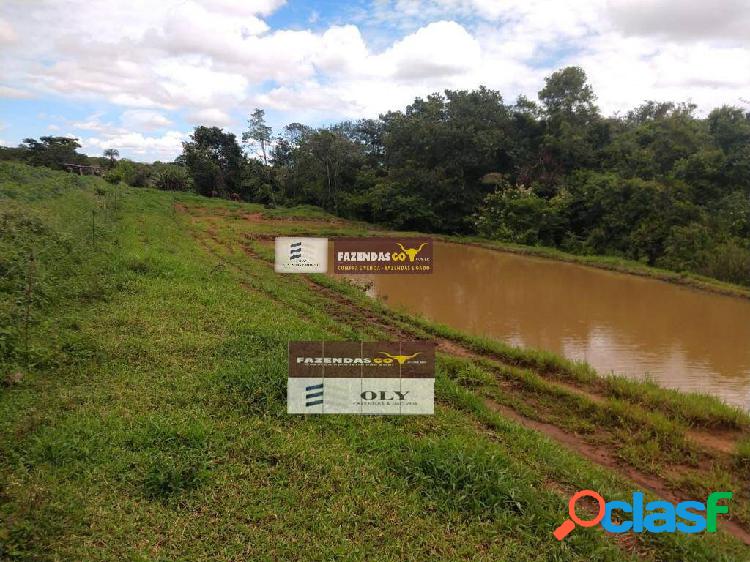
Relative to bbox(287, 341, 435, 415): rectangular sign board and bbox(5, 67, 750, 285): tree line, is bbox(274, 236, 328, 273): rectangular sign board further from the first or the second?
bbox(5, 67, 750, 285): tree line

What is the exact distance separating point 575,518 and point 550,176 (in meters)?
19.5

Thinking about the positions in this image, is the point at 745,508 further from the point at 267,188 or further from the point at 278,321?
the point at 267,188

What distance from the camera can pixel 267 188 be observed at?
3078 centimetres

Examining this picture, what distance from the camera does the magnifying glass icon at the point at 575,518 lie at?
3051mm

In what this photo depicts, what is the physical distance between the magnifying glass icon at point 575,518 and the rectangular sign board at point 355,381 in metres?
1.26

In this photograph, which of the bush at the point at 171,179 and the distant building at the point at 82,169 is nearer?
the bush at the point at 171,179

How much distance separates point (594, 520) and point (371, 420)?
1.82 m

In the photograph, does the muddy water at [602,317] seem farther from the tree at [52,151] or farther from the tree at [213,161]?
the tree at [52,151]

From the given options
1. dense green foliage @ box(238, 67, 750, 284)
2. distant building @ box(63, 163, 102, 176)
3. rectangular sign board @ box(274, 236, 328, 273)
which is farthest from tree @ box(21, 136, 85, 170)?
rectangular sign board @ box(274, 236, 328, 273)

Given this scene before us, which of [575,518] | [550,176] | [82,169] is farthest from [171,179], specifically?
[575,518]

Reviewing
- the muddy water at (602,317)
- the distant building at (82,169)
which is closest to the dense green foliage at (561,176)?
the muddy water at (602,317)

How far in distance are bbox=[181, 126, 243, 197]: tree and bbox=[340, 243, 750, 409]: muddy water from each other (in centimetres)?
2260

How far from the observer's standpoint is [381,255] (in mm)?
4215

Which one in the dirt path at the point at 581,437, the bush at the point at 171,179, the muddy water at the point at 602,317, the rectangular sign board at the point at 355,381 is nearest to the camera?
the dirt path at the point at 581,437
